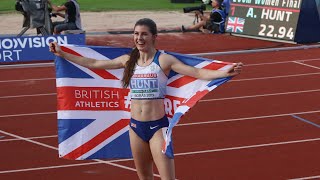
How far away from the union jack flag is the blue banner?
20.6 feet

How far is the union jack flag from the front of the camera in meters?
17.6

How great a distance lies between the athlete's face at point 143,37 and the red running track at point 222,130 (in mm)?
2362

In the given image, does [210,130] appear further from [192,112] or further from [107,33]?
[107,33]

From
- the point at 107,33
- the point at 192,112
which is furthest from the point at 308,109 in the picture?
the point at 107,33

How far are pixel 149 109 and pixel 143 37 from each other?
65 cm

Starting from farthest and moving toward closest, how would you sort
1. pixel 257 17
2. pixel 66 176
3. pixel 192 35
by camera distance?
pixel 192 35, pixel 257 17, pixel 66 176

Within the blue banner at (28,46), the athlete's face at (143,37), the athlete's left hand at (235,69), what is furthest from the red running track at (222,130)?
the athlete's face at (143,37)

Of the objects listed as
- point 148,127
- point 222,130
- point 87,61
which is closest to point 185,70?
point 148,127

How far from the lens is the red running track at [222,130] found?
650cm

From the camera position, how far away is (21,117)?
8945 mm

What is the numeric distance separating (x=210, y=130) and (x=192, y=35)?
10.7 meters

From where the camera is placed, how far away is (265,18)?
16.8 m

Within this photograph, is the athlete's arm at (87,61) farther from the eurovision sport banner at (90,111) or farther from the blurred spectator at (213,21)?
the blurred spectator at (213,21)

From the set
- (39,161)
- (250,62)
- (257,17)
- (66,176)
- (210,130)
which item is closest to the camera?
(66,176)
